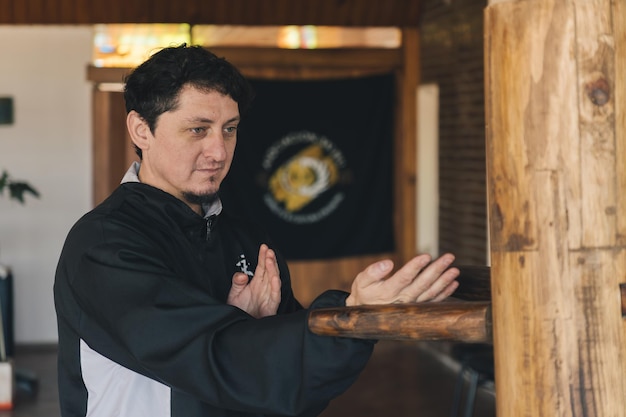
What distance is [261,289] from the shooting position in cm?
205

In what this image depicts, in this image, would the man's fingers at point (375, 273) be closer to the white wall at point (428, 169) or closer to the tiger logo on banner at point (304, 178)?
the white wall at point (428, 169)

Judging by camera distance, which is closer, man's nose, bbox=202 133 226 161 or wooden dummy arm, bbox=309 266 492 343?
wooden dummy arm, bbox=309 266 492 343

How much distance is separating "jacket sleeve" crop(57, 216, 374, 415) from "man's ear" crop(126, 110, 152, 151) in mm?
308

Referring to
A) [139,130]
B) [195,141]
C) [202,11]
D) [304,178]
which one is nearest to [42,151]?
[202,11]

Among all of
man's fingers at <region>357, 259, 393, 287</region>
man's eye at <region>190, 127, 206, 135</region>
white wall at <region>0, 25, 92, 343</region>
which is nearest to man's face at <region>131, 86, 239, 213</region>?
man's eye at <region>190, 127, 206, 135</region>

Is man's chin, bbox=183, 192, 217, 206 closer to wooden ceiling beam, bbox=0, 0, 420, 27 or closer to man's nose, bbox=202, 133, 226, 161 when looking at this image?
man's nose, bbox=202, 133, 226, 161

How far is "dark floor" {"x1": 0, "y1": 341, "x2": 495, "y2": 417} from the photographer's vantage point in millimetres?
5734

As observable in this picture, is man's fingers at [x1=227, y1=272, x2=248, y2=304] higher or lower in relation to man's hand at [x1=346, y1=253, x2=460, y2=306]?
lower

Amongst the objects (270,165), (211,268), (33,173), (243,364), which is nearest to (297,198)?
(270,165)

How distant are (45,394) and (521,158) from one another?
5279 millimetres

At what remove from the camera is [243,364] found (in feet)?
5.30

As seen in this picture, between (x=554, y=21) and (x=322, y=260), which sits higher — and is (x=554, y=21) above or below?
above

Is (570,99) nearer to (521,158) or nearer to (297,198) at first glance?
(521,158)

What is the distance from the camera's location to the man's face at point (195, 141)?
6.48 ft
